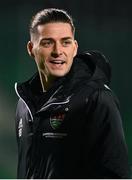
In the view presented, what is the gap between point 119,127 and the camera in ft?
4.32

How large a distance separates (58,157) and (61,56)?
31cm

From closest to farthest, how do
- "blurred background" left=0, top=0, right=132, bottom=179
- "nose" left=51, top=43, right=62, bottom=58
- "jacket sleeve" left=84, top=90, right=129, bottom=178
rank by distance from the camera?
"jacket sleeve" left=84, top=90, right=129, bottom=178, "nose" left=51, top=43, right=62, bottom=58, "blurred background" left=0, top=0, right=132, bottom=179

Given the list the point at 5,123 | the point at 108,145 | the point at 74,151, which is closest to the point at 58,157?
the point at 74,151

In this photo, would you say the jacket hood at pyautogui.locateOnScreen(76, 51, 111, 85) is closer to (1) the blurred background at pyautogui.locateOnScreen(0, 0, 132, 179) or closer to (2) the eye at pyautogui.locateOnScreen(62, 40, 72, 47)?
(2) the eye at pyautogui.locateOnScreen(62, 40, 72, 47)

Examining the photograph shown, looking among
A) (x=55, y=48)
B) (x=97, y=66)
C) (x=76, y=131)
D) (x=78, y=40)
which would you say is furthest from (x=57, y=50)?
(x=78, y=40)

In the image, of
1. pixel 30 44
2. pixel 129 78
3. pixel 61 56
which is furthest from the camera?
pixel 129 78

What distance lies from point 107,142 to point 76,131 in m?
0.10

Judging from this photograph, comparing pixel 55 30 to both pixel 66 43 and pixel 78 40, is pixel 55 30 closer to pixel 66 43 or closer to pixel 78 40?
pixel 66 43

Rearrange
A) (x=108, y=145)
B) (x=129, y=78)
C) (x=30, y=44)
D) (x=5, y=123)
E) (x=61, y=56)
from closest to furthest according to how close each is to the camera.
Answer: (x=108, y=145), (x=61, y=56), (x=30, y=44), (x=5, y=123), (x=129, y=78)

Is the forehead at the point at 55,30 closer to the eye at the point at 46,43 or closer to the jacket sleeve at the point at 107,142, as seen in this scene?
the eye at the point at 46,43

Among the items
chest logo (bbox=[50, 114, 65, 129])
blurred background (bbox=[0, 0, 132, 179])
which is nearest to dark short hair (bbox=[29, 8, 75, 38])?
chest logo (bbox=[50, 114, 65, 129])

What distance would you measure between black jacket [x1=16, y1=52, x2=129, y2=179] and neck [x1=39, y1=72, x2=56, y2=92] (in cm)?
4

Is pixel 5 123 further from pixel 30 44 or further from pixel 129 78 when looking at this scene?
pixel 30 44

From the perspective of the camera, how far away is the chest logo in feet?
4.49
